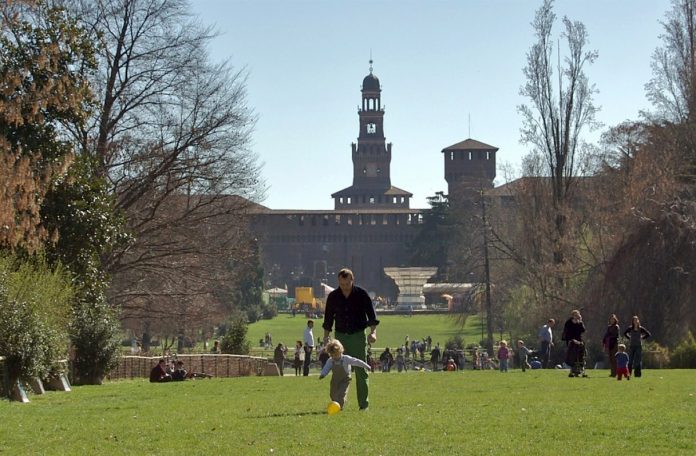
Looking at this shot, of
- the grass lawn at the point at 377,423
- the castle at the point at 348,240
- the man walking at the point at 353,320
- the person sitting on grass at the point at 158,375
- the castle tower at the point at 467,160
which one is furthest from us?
the castle tower at the point at 467,160

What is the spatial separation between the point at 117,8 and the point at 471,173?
108m

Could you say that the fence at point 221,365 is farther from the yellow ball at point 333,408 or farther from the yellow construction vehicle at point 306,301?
the yellow construction vehicle at point 306,301

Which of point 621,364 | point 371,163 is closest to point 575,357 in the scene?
point 621,364

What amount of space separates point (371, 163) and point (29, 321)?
149 metres

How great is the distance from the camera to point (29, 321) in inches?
686

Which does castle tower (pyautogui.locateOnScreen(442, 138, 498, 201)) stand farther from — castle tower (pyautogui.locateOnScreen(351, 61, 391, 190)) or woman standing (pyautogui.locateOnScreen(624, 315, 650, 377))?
woman standing (pyautogui.locateOnScreen(624, 315, 650, 377))

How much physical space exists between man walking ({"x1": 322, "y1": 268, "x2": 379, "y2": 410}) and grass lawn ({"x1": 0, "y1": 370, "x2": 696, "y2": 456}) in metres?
0.51

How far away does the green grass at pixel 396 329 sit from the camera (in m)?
67.1

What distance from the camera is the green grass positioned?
2640 inches

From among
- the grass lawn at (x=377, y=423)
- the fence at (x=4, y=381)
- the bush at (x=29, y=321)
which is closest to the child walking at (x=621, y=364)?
the grass lawn at (x=377, y=423)

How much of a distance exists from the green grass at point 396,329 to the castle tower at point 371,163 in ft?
218

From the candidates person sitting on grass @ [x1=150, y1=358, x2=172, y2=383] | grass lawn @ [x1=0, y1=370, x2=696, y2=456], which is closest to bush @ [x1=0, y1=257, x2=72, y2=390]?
grass lawn @ [x1=0, y1=370, x2=696, y2=456]

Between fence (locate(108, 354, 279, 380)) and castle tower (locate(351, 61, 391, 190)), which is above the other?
castle tower (locate(351, 61, 391, 190))

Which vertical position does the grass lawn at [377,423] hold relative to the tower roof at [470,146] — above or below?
below
